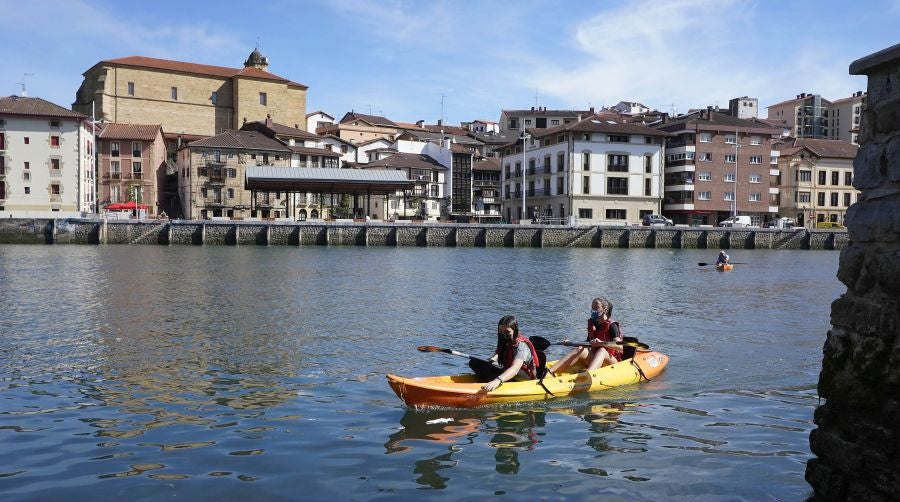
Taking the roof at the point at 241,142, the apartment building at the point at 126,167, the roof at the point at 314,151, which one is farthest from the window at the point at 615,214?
the apartment building at the point at 126,167

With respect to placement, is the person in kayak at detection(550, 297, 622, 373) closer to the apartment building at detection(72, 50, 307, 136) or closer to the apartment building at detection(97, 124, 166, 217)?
the apartment building at detection(97, 124, 166, 217)

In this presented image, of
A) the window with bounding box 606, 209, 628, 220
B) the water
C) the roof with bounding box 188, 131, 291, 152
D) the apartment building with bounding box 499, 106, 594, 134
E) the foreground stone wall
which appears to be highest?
the apartment building with bounding box 499, 106, 594, 134

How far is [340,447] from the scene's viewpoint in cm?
1002

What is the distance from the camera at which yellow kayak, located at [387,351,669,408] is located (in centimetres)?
1155

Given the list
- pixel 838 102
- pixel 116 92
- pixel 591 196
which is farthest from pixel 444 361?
pixel 838 102

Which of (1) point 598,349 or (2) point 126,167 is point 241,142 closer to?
(2) point 126,167

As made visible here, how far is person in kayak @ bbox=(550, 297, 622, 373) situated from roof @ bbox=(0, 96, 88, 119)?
79.2 m

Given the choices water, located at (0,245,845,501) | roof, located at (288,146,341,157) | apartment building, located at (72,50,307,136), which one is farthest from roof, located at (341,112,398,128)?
water, located at (0,245,845,501)

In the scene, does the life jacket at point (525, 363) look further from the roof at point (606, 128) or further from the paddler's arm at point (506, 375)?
the roof at point (606, 128)

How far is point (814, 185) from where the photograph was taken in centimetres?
9894

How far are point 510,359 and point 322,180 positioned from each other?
59.7 metres

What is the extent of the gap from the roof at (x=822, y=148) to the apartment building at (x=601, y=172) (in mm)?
22394

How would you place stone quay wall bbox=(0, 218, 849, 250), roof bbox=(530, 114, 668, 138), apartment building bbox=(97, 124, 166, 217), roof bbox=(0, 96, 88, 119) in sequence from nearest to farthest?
stone quay wall bbox=(0, 218, 849, 250)
roof bbox=(0, 96, 88, 119)
roof bbox=(530, 114, 668, 138)
apartment building bbox=(97, 124, 166, 217)

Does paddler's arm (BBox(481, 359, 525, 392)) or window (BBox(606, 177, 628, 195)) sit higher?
window (BBox(606, 177, 628, 195))
